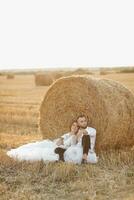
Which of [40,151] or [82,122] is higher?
[82,122]

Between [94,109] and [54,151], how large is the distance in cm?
102

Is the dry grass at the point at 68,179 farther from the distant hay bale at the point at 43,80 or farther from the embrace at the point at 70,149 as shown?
the distant hay bale at the point at 43,80

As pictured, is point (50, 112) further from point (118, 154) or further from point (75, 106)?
point (118, 154)

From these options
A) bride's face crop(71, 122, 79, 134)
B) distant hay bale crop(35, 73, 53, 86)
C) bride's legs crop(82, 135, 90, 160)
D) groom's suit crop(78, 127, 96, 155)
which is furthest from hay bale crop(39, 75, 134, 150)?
distant hay bale crop(35, 73, 53, 86)

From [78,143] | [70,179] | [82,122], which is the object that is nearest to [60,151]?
[78,143]

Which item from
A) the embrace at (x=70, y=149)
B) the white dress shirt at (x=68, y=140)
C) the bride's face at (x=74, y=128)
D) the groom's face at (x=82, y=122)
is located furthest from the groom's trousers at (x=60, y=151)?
the groom's face at (x=82, y=122)

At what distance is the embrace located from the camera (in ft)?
28.1

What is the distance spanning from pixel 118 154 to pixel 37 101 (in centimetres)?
1020

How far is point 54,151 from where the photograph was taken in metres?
8.76

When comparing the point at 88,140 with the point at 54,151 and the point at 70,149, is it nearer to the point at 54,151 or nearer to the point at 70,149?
the point at 70,149

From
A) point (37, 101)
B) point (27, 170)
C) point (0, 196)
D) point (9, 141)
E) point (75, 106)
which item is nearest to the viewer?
point (0, 196)

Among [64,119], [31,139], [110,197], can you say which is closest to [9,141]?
[31,139]

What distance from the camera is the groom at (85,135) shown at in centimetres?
862

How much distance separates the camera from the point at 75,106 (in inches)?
380
